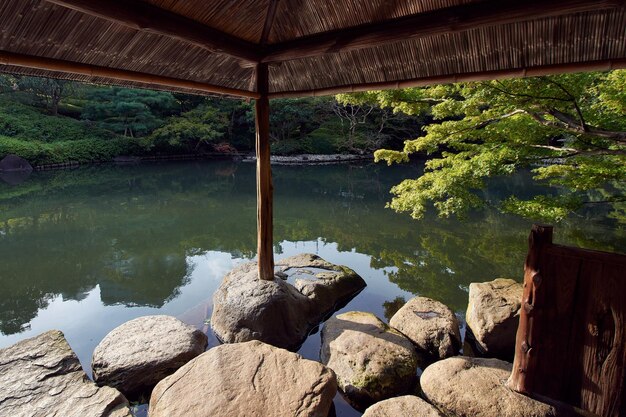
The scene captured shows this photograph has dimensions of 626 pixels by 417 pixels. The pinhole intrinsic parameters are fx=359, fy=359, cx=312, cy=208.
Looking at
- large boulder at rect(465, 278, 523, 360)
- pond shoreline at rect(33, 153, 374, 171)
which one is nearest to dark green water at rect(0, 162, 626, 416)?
large boulder at rect(465, 278, 523, 360)

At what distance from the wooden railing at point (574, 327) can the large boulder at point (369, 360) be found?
909mm

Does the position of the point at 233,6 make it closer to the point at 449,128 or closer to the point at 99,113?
the point at 449,128

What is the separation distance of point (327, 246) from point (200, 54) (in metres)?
4.96

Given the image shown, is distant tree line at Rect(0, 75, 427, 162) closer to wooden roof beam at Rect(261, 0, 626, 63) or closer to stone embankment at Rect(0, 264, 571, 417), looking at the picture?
stone embankment at Rect(0, 264, 571, 417)

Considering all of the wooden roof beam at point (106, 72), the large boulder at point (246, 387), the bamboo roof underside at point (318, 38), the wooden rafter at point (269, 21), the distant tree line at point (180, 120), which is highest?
the distant tree line at point (180, 120)

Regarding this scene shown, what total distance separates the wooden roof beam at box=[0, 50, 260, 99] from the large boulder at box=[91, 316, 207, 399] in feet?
7.30

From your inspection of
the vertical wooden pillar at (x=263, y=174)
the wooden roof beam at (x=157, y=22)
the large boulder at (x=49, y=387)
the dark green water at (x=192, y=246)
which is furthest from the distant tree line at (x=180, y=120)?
the large boulder at (x=49, y=387)

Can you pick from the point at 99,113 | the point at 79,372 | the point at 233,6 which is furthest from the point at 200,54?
the point at 99,113

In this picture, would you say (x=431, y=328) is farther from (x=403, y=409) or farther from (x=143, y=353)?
(x=143, y=353)

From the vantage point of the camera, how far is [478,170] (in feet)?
14.7

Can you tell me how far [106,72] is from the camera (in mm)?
2611

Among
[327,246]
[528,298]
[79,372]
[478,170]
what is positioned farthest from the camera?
[327,246]

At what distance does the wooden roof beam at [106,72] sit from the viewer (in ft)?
7.20

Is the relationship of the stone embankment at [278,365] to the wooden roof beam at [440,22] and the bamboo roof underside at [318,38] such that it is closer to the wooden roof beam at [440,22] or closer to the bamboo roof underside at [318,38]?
the bamboo roof underside at [318,38]
